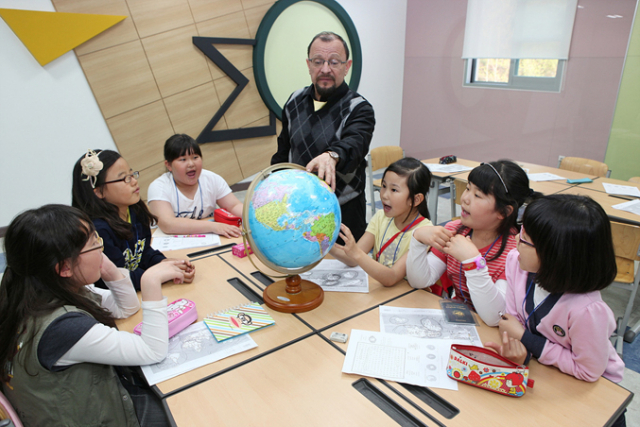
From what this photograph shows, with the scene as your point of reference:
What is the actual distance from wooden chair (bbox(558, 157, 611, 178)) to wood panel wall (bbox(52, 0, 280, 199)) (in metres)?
3.84

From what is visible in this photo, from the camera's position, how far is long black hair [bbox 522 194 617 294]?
123 cm

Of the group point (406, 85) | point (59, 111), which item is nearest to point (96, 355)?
point (59, 111)

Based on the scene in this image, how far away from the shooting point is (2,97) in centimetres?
378

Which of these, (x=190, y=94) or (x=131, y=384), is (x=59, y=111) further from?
(x=131, y=384)

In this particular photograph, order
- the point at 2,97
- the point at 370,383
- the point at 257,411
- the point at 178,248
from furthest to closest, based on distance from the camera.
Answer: the point at 2,97 → the point at 178,248 → the point at 370,383 → the point at 257,411

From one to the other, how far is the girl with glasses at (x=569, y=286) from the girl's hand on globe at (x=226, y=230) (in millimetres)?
1654

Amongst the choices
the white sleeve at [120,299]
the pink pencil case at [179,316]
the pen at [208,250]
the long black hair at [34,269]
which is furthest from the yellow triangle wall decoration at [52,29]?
the pink pencil case at [179,316]

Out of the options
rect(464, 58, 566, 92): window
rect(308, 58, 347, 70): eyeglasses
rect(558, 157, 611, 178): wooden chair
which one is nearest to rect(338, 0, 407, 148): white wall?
rect(464, 58, 566, 92): window

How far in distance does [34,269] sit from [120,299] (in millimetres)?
443

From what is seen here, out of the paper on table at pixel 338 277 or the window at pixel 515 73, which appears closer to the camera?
the paper on table at pixel 338 277

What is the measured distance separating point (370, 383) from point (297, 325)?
404 millimetres

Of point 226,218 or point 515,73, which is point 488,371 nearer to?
point 226,218

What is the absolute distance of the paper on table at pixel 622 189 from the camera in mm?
3238

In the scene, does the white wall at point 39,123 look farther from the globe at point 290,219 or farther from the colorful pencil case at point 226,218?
the globe at point 290,219
